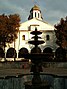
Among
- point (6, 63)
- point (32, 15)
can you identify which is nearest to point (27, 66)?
point (6, 63)

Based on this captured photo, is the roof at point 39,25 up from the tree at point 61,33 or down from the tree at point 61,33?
up

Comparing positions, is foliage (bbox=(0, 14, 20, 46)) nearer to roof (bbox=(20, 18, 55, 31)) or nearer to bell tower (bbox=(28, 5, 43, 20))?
roof (bbox=(20, 18, 55, 31))

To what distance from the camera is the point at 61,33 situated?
5650 cm

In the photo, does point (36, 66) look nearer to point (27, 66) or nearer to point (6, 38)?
point (27, 66)

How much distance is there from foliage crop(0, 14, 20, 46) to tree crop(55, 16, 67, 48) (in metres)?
8.31

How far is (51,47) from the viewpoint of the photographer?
Answer: 6031 centimetres

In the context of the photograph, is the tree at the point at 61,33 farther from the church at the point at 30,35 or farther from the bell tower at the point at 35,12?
the bell tower at the point at 35,12

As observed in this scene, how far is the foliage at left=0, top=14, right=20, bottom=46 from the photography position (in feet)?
184

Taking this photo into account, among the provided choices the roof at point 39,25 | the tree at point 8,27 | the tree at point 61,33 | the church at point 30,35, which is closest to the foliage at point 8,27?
the tree at point 8,27

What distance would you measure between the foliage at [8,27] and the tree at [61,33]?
27.2ft

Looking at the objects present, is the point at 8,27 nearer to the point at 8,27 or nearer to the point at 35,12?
the point at 8,27

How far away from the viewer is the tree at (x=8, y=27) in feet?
184

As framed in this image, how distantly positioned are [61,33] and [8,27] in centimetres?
1070

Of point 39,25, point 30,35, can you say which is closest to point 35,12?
point 39,25
